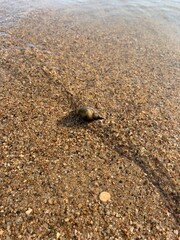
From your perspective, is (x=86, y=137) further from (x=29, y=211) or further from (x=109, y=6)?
(x=109, y=6)

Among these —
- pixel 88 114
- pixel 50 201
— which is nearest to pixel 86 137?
pixel 88 114

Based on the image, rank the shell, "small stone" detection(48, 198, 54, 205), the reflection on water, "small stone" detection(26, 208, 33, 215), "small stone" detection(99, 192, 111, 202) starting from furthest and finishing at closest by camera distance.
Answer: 1. the reflection on water
2. the shell
3. "small stone" detection(99, 192, 111, 202)
4. "small stone" detection(48, 198, 54, 205)
5. "small stone" detection(26, 208, 33, 215)

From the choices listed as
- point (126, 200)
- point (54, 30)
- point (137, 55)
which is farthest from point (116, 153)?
point (54, 30)

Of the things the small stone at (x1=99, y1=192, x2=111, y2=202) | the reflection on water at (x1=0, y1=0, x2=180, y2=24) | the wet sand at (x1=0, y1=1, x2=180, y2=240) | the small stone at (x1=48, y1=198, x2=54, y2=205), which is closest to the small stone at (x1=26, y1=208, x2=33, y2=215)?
the wet sand at (x1=0, y1=1, x2=180, y2=240)

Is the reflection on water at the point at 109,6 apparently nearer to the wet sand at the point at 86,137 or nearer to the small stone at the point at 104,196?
the wet sand at the point at 86,137

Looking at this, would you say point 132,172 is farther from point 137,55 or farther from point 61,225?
point 137,55

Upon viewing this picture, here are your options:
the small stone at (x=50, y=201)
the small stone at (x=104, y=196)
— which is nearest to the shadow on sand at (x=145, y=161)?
the small stone at (x=104, y=196)

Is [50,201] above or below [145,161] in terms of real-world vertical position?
below

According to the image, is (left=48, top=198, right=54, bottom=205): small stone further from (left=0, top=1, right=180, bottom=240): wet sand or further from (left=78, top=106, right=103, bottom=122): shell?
(left=78, top=106, right=103, bottom=122): shell

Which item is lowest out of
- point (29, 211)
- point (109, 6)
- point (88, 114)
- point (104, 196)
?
point (29, 211)
